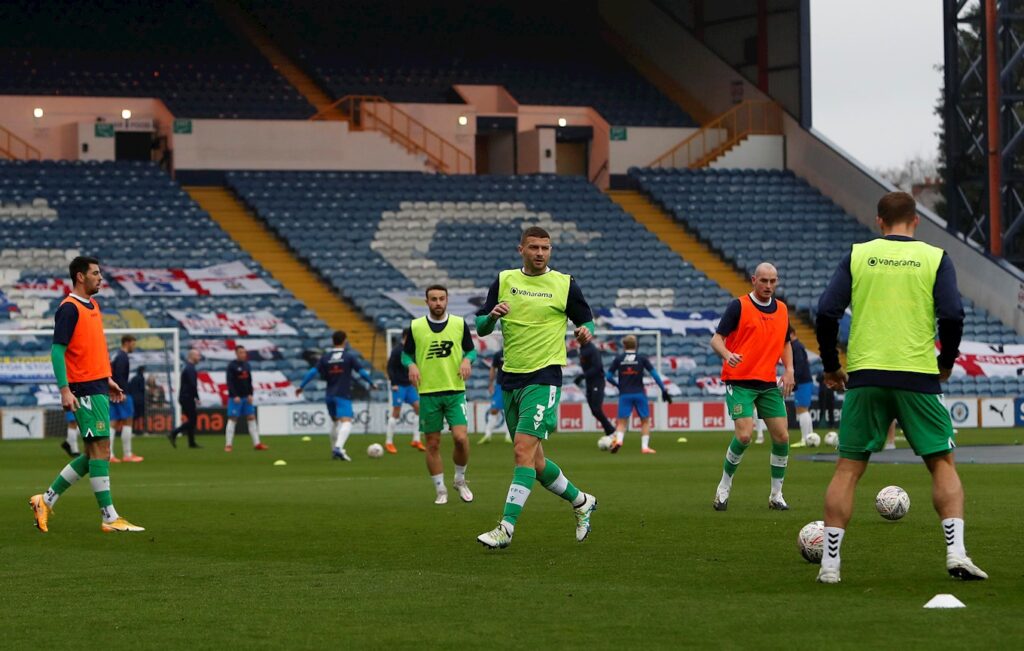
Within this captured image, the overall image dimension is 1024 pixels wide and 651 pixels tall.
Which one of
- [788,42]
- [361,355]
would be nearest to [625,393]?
[361,355]

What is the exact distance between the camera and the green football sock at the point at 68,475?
48.8ft

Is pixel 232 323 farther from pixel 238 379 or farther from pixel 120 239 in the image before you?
pixel 238 379

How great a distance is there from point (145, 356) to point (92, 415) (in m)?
25.9

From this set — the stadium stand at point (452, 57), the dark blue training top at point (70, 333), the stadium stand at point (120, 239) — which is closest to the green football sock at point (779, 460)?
the dark blue training top at point (70, 333)

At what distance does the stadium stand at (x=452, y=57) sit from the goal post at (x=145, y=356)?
1592 centimetres

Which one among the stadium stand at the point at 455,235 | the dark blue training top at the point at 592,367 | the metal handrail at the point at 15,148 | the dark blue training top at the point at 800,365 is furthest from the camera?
the metal handrail at the point at 15,148

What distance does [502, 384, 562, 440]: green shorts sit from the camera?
12.9m

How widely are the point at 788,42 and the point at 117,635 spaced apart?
47.3 meters

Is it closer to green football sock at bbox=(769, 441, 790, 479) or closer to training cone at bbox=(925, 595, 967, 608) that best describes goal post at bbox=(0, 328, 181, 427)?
green football sock at bbox=(769, 441, 790, 479)

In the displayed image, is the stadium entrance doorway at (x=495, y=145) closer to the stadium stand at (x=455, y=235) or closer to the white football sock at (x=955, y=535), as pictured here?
the stadium stand at (x=455, y=235)

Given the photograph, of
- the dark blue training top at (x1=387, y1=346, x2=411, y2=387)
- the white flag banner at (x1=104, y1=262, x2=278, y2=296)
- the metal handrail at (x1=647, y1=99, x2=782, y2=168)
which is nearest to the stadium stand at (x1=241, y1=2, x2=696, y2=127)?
the metal handrail at (x1=647, y1=99, x2=782, y2=168)

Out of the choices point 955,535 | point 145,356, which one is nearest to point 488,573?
point 955,535

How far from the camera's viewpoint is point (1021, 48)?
4278 centimetres

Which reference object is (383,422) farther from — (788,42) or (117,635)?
(117,635)
